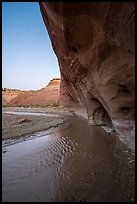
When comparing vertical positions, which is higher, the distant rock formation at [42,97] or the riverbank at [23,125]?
the distant rock formation at [42,97]

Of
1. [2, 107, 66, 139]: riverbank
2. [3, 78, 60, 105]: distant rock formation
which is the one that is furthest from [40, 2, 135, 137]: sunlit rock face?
[3, 78, 60, 105]: distant rock formation

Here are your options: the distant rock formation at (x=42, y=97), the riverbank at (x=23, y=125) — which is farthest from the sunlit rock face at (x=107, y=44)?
the distant rock formation at (x=42, y=97)

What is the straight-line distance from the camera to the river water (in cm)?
298

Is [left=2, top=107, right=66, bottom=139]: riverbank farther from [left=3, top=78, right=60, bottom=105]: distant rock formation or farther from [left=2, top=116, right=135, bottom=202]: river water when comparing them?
[left=3, top=78, right=60, bottom=105]: distant rock formation

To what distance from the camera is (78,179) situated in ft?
11.6

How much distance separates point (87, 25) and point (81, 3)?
77 centimetres

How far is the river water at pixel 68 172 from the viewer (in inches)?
117

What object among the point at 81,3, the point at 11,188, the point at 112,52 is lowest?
the point at 11,188

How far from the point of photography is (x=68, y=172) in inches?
154

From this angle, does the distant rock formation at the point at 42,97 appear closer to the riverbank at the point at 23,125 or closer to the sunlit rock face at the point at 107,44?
the riverbank at the point at 23,125

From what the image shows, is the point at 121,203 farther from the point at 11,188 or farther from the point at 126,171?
the point at 11,188

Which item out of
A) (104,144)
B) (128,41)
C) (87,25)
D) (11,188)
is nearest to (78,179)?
(11,188)

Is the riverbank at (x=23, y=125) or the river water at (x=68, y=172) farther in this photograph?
the riverbank at (x=23, y=125)

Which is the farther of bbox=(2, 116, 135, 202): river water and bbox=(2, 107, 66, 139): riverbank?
bbox=(2, 107, 66, 139): riverbank
